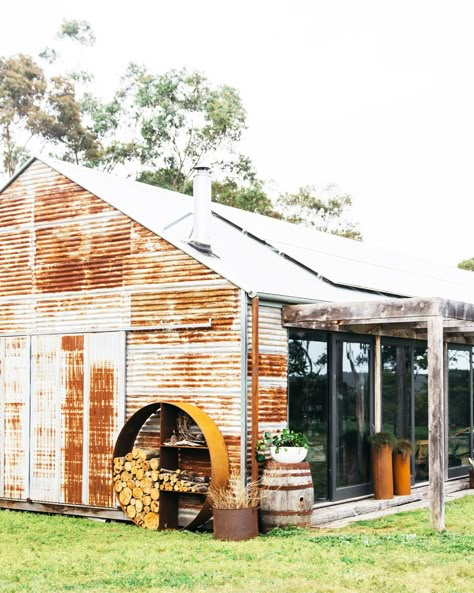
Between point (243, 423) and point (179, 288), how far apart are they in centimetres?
173

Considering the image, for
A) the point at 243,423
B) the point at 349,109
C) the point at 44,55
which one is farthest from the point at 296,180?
the point at 243,423

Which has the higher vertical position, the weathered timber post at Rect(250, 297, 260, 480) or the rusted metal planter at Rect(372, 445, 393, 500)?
the weathered timber post at Rect(250, 297, 260, 480)

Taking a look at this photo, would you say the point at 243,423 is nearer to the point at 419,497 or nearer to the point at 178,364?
the point at 178,364

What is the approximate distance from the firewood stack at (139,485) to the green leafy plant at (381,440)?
309cm

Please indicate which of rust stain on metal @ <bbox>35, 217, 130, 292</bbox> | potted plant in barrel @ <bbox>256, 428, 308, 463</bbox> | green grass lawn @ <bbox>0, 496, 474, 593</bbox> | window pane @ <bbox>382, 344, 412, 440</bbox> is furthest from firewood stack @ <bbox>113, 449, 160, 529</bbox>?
window pane @ <bbox>382, 344, 412, 440</bbox>

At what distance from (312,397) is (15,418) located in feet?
12.4

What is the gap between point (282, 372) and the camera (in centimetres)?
1055

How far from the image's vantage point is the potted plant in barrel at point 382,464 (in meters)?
12.0

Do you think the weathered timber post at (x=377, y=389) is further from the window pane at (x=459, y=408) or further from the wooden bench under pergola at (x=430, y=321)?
the window pane at (x=459, y=408)

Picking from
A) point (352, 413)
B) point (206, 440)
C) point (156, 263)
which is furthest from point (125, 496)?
point (352, 413)

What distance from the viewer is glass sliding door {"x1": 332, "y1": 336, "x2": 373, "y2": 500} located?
1154 cm

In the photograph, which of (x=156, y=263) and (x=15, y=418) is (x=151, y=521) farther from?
(x=156, y=263)

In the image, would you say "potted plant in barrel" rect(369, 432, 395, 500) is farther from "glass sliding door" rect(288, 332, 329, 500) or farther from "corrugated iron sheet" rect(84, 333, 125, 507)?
"corrugated iron sheet" rect(84, 333, 125, 507)

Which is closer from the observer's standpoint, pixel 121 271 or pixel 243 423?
pixel 243 423
